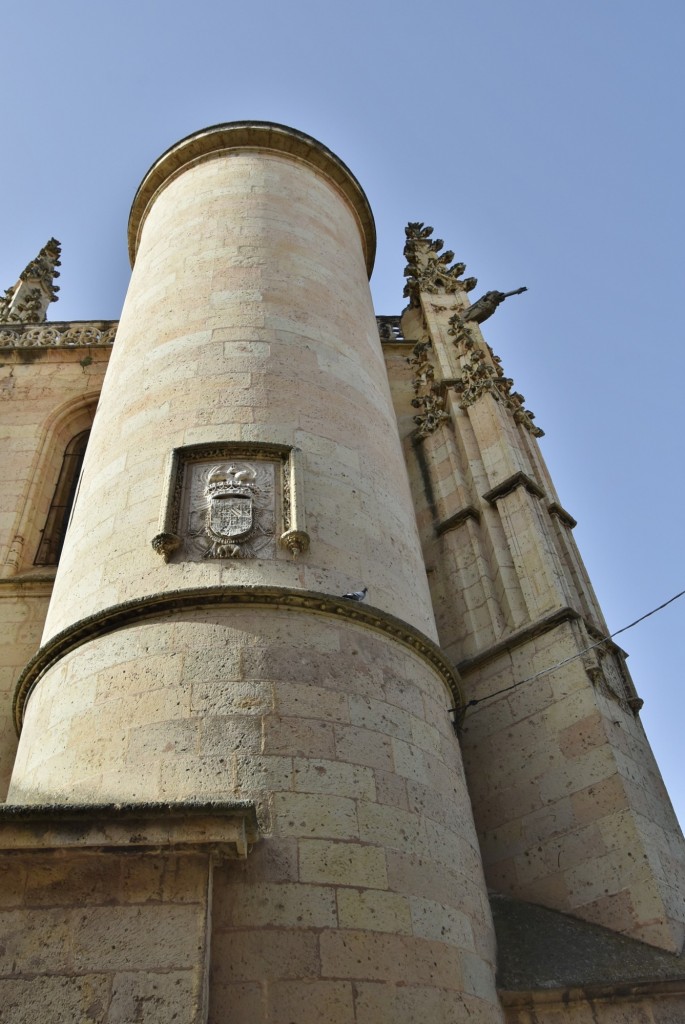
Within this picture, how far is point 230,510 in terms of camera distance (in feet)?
19.9

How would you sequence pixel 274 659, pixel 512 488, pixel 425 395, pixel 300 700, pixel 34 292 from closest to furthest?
1. pixel 300 700
2. pixel 274 659
3. pixel 512 488
4. pixel 425 395
5. pixel 34 292

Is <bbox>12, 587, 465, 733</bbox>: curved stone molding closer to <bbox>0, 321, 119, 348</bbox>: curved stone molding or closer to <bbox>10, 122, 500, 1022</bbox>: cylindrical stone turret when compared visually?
<bbox>10, 122, 500, 1022</bbox>: cylindrical stone turret

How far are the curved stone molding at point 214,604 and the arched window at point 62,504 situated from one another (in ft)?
13.5

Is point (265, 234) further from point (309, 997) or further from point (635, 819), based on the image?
point (309, 997)

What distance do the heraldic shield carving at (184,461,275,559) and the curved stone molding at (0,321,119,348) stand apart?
723cm

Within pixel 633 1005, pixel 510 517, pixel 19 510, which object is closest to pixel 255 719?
pixel 633 1005

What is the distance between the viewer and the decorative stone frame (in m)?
5.91

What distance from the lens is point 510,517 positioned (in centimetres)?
869

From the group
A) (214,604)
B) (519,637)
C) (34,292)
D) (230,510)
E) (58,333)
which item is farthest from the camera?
(34,292)

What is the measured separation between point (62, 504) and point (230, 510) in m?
5.32

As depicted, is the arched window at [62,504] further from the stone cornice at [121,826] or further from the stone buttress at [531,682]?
the stone cornice at [121,826]

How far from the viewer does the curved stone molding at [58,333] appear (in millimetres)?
12977

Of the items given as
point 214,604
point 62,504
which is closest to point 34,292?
point 62,504

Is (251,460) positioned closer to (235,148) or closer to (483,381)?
(483,381)
